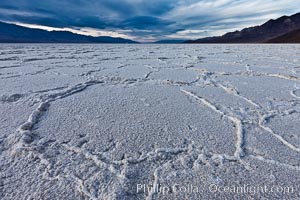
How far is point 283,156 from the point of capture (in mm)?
1501

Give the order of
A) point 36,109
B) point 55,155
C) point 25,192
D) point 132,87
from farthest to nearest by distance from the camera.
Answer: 1. point 132,87
2. point 36,109
3. point 55,155
4. point 25,192

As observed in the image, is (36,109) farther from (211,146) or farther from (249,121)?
(249,121)

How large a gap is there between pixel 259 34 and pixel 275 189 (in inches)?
4959

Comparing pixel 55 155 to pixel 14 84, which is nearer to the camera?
pixel 55 155

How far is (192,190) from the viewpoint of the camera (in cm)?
120

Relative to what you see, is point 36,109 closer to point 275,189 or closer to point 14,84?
point 14,84

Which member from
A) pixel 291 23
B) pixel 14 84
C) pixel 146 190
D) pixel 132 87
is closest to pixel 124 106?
pixel 132 87

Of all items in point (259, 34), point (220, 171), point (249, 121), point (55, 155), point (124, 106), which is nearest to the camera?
point (220, 171)

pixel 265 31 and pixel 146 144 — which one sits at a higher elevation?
pixel 265 31

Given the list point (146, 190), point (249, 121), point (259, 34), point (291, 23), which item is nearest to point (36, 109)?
point (146, 190)

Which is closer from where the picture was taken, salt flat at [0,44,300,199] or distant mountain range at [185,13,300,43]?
salt flat at [0,44,300,199]

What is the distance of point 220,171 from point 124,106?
1.34 m

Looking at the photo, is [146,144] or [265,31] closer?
[146,144]

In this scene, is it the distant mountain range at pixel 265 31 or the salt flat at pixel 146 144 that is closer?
the salt flat at pixel 146 144
